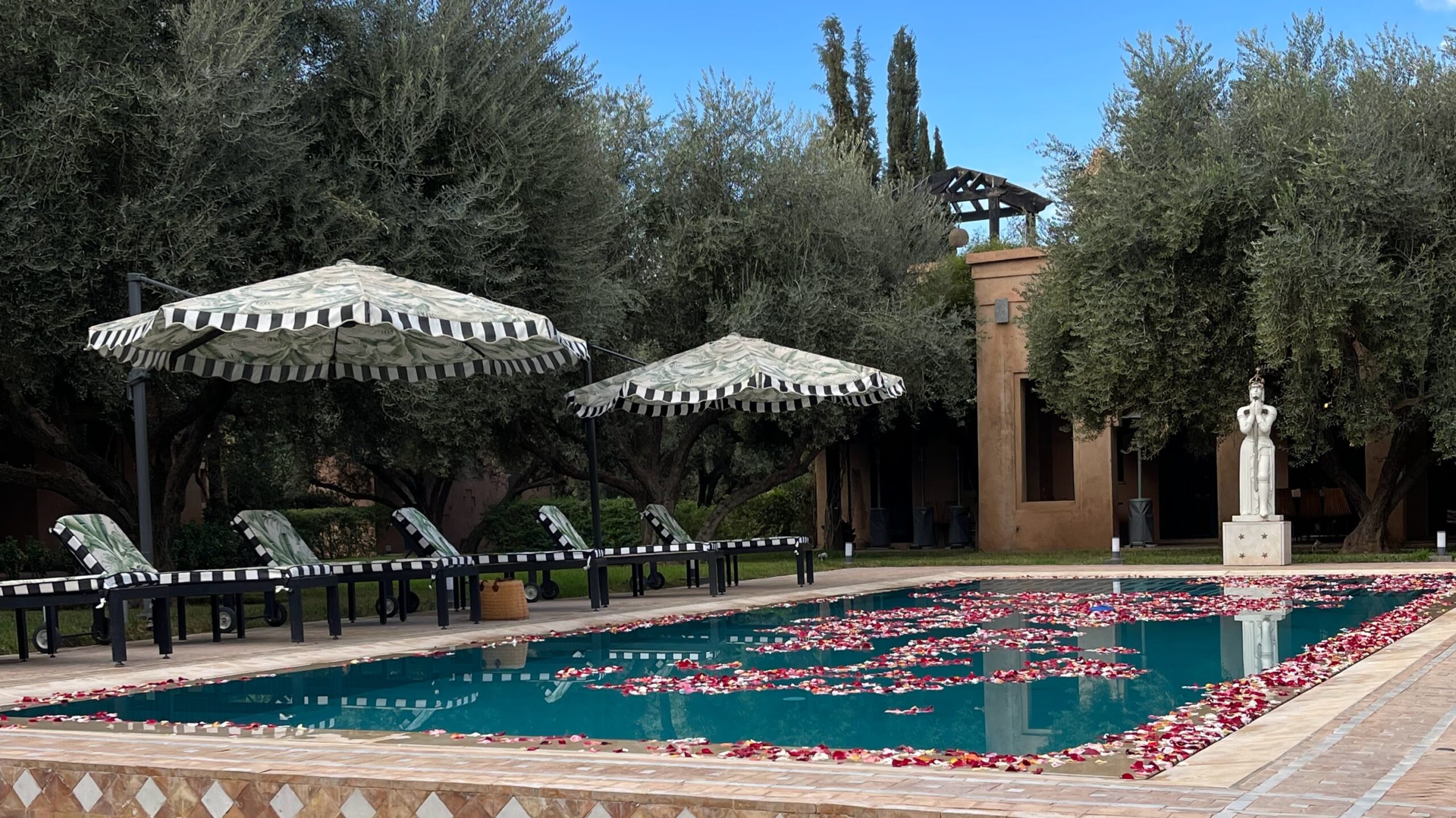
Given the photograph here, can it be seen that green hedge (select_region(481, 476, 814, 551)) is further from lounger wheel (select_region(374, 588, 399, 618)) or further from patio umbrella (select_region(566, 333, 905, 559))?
lounger wheel (select_region(374, 588, 399, 618))

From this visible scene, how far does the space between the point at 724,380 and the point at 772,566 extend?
8114 mm

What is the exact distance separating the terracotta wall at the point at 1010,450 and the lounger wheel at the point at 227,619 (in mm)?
15666

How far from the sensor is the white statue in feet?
59.9

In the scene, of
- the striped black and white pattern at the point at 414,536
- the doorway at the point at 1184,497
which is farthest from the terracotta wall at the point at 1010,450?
the striped black and white pattern at the point at 414,536

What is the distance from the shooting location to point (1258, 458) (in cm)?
1828

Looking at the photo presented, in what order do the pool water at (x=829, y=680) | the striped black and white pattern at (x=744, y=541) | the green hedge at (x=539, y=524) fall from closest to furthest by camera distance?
the pool water at (x=829, y=680), the striped black and white pattern at (x=744, y=541), the green hedge at (x=539, y=524)

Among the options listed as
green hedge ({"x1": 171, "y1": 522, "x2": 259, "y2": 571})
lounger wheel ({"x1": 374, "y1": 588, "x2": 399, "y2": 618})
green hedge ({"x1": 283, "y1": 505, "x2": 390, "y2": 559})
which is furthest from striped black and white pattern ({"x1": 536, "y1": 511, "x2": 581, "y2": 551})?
green hedge ({"x1": 283, "y1": 505, "x2": 390, "y2": 559})

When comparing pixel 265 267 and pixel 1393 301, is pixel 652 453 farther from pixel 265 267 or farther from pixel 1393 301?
pixel 1393 301

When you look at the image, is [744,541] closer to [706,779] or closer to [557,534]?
[557,534]

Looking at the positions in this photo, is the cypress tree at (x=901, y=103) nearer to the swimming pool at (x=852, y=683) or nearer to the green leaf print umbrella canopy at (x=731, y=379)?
the green leaf print umbrella canopy at (x=731, y=379)

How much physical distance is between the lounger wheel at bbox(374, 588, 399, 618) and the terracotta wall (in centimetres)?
1281

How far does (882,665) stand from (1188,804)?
444 cm

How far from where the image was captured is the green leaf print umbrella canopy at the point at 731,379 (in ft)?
47.6

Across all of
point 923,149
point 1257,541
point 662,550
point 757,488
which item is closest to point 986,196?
point 923,149
